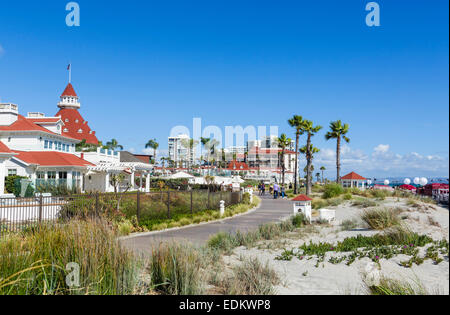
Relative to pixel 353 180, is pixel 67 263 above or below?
above

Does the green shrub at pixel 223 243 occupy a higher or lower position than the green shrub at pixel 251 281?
lower

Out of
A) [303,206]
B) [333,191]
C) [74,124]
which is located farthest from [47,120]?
[303,206]

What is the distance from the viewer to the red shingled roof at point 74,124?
65.9m

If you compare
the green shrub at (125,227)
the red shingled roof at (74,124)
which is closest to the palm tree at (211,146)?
the red shingled roof at (74,124)

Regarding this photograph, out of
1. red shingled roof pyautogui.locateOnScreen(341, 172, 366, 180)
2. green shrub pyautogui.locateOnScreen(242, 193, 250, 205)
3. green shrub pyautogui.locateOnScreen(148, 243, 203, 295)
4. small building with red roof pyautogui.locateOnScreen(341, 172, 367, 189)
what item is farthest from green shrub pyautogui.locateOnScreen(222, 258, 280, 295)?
red shingled roof pyautogui.locateOnScreen(341, 172, 366, 180)

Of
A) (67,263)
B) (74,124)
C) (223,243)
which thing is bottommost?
(223,243)

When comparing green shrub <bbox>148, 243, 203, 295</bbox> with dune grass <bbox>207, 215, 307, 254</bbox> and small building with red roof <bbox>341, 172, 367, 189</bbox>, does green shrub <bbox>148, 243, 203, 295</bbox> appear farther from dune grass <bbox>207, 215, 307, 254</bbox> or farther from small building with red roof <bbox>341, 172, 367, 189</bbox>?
small building with red roof <bbox>341, 172, 367, 189</bbox>

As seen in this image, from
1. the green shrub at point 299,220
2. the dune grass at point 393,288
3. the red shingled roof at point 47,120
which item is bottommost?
the green shrub at point 299,220

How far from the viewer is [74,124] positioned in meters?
66.8

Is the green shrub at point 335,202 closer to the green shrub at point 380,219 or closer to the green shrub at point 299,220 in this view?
the green shrub at point 299,220

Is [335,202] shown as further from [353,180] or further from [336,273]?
[353,180]

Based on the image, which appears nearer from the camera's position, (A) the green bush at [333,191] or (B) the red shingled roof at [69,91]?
(A) the green bush at [333,191]

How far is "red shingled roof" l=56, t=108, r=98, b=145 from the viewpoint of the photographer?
216ft
